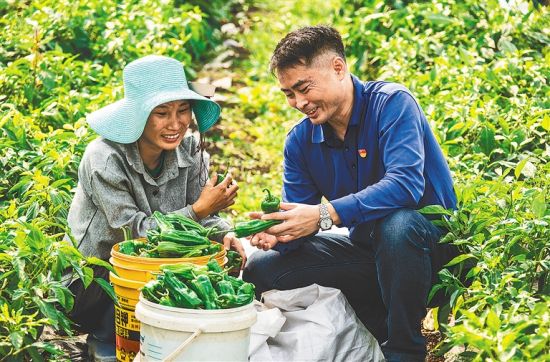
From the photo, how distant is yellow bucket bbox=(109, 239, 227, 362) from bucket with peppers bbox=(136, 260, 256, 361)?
0.98 ft

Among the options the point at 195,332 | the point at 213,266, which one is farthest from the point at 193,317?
the point at 213,266

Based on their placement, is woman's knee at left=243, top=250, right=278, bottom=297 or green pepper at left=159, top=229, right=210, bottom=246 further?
woman's knee at left=243, top=250, right=278, bottom=297

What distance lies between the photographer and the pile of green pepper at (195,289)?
3.96 metres

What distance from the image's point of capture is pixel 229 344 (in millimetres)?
3947

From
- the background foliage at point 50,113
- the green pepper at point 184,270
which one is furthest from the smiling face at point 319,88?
the background foliage at point 50,113

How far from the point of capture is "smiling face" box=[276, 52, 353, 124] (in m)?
4.98

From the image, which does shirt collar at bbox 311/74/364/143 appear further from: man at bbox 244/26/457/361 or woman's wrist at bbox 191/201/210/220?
woman's wrist at bbox 191/201/210/220

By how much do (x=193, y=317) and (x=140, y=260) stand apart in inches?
24.3

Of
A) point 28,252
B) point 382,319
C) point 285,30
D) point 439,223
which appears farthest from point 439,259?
point 285,30

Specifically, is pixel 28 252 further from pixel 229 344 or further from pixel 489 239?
pixel 489 239

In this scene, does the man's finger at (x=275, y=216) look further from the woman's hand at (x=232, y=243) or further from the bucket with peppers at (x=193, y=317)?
the bucket with peppers at (x=193, y=317)

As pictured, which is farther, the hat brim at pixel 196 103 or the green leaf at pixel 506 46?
the green leaf at pixel 506 46

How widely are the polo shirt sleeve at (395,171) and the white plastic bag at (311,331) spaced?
1.37 feet

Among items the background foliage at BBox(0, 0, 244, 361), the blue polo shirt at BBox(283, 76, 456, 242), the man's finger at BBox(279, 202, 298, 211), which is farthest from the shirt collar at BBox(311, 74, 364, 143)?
the background foliage at BBox(0, 0, 244, 361)
